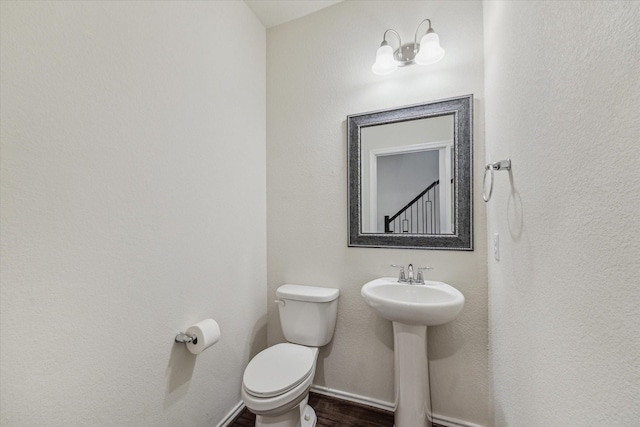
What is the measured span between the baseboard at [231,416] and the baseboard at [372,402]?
0.49 m

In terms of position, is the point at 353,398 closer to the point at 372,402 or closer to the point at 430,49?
the point at 372,402

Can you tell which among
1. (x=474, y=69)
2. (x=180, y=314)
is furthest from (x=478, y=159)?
(x=180, y=314)

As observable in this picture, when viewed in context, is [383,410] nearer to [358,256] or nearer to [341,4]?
[358,256]

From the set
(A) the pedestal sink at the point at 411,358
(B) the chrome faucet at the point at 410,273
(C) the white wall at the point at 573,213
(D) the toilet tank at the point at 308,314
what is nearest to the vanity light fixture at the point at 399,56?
(C) the white wall at the point at 573,213

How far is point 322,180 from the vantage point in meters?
1.83

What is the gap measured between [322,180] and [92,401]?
151 centimetres

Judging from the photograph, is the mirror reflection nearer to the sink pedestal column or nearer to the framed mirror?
the framed mirror

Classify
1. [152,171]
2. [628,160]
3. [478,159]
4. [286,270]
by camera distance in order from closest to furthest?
[628,160]
[152,171]
[478,159]
[286,270]

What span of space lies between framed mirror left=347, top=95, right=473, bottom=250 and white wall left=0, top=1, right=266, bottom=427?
819 mm

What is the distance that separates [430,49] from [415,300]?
4.58 ft

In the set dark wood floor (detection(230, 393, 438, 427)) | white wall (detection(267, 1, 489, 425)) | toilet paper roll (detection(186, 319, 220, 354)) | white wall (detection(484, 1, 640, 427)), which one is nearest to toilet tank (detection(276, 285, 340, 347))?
white wall (detection(267, 1, 489, 425))

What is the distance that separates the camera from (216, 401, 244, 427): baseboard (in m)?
1.53

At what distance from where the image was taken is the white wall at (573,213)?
0.41 m

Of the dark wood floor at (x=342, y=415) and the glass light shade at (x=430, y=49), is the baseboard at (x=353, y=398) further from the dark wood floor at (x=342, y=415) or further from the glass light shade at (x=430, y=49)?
the glass light shade at (x=430, y=49)
